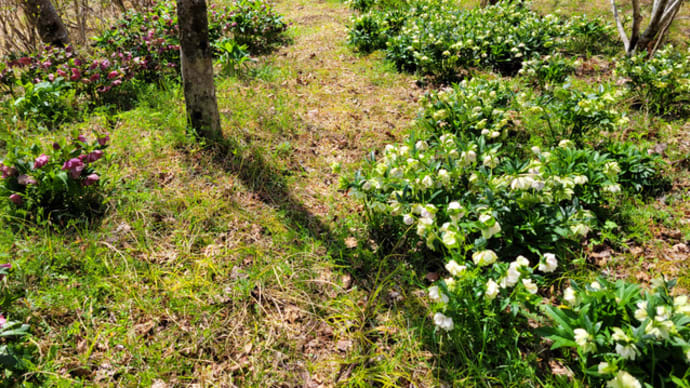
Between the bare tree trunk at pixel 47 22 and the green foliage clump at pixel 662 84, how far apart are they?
7133 millimetres

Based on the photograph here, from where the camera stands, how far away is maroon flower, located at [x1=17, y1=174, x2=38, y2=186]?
2.32m

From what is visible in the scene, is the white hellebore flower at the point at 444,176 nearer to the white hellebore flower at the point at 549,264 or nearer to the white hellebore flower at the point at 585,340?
the white hellebore flower at the point at 549,264

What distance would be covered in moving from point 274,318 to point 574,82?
465 centimetres

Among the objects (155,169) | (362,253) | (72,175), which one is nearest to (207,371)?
(362,253)

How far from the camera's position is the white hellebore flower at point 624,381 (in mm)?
1337

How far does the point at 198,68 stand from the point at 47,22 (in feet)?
11.5

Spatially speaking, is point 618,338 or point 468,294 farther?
point 468,294

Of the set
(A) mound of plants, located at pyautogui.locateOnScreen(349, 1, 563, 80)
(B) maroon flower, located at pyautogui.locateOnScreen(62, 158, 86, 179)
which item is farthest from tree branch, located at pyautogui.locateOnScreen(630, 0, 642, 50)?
(B) maroon flower, located at pyautogui.locateOnScreen(62, 158, 86, 179)

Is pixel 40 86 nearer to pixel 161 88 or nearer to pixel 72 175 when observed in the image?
pixel 161 88

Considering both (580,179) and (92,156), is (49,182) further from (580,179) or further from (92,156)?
(580,179)

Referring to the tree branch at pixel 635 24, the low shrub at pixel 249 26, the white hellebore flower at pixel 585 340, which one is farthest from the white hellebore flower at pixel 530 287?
the low shrub at pixel 249 26

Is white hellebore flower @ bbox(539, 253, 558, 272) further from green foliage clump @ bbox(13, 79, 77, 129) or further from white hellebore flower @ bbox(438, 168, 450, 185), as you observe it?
green foliage clump @ bbox(13, 79, 77, 129)

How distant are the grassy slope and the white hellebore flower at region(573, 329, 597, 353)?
0.49m

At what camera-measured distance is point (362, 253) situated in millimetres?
2459
